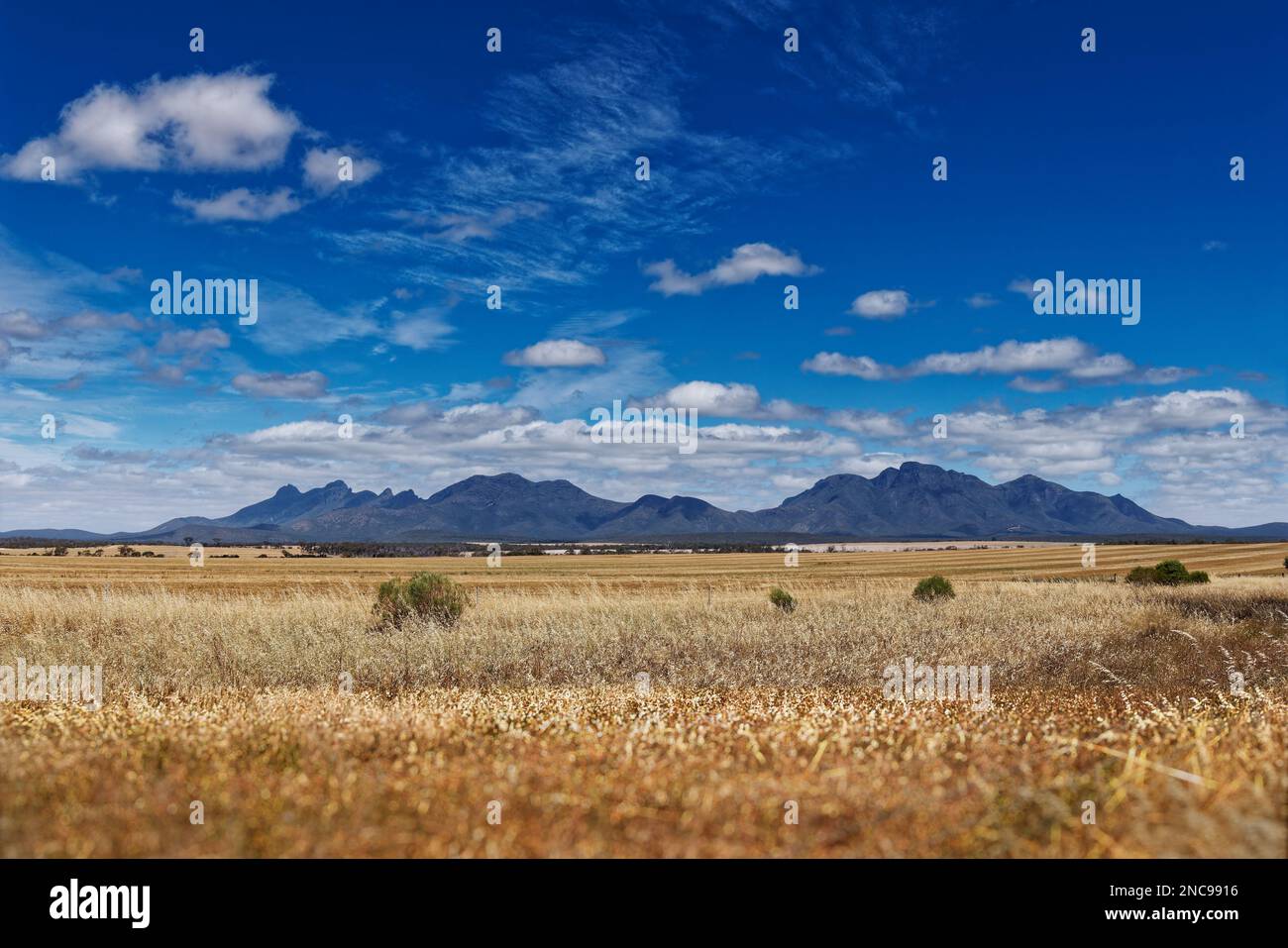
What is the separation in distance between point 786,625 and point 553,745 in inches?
638

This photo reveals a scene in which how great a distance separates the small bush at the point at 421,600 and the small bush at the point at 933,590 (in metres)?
17.5

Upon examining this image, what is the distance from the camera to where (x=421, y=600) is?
2327cm

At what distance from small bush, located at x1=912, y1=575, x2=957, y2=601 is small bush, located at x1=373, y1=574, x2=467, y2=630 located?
17451 millimetres

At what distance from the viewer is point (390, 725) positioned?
447 cm

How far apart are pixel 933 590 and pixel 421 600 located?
19.9 m

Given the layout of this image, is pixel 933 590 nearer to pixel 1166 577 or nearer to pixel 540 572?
pixel 1166 577

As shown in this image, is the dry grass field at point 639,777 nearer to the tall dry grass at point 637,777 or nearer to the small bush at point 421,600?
the tall dry grass at point 637,777

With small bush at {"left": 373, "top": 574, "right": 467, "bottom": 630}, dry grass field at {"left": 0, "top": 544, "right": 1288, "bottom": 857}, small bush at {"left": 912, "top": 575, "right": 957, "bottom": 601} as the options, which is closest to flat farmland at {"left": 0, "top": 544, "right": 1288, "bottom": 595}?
small bush at {"left": 912, "top": 575, "right": 957, "bottom": 601}

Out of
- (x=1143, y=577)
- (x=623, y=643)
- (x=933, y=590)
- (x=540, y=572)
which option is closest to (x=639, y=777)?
(x=623, y=643)

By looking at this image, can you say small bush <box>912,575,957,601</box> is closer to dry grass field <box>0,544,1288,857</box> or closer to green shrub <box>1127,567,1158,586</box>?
green shrub <box>1127,567,1158,586</box>

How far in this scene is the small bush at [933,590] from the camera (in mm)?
31703
